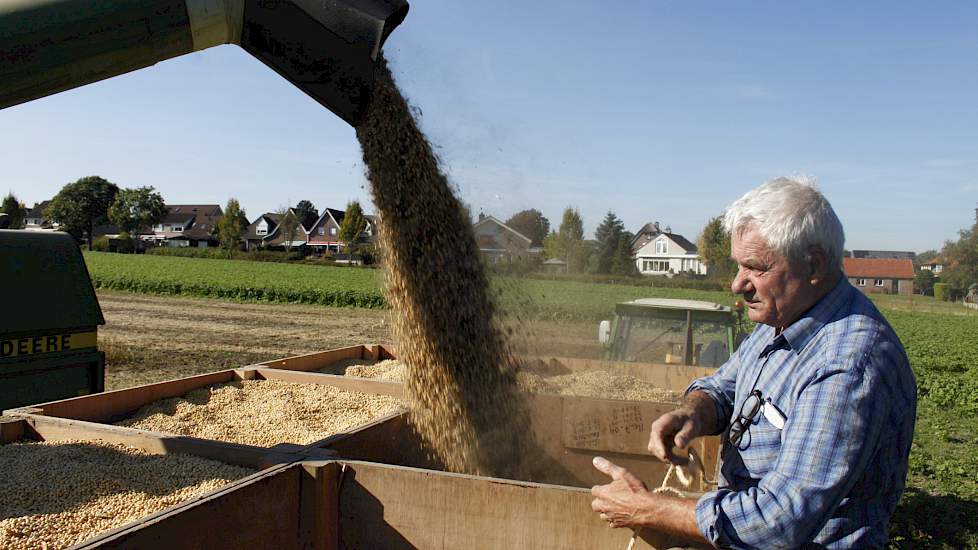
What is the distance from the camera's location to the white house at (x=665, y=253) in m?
69.8

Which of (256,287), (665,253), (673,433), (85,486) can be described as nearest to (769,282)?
(673,433)

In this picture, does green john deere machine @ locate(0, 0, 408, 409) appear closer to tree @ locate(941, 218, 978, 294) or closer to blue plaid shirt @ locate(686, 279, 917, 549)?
blue plaid shirt @ locate(686, 279, 917, 549)

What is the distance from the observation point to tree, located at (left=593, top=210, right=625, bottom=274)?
3953cm

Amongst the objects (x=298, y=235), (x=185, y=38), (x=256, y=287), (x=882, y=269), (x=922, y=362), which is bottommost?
(x=922, y=362)

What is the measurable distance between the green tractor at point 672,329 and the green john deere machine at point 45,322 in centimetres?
411

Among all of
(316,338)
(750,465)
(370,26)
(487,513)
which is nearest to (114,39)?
(370,26)

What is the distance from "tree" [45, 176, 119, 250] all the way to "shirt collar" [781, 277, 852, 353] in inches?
2925

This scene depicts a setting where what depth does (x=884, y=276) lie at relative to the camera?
6506cm

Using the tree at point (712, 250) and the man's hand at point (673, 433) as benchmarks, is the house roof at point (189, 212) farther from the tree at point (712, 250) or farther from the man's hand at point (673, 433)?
the man's hand at point (673, 433)

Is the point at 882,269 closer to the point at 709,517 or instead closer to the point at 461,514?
the point at 461,514

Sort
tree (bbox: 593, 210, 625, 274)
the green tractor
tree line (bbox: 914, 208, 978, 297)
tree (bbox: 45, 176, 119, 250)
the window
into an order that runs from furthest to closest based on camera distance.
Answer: the window, tree (bbox: 45, 176, 119, 250), tree line (bbox: 914, 208, 978, 297), tree (bbox: 593, 210, 625, 274), the green tractor

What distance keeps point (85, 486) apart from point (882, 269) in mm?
74979

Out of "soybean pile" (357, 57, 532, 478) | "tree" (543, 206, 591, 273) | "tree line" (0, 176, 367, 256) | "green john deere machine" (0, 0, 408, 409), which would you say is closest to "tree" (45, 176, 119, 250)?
"tree line" (0, 176, 367, 256)

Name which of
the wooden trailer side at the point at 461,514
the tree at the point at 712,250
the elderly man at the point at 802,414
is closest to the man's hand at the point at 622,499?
the elderly man at the point at 802,414
